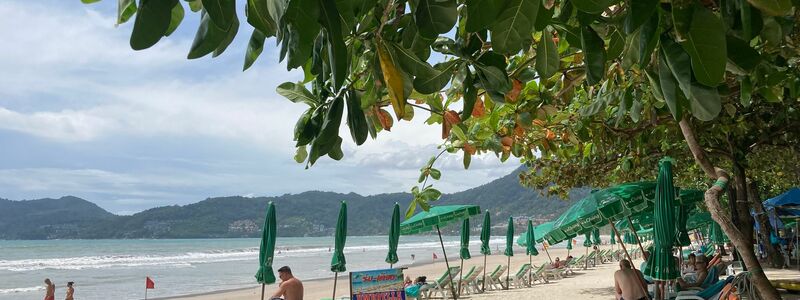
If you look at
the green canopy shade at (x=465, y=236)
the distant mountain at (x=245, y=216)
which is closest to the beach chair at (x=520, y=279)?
the green canopy shade at (x=465, y=236)

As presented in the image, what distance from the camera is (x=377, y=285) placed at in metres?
9.37

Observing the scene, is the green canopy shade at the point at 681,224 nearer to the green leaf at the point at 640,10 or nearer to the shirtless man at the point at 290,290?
the shirtless man at the point at 290,290

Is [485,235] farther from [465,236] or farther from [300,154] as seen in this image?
[300,154]

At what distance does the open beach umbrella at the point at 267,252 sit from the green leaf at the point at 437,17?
28.3 feet

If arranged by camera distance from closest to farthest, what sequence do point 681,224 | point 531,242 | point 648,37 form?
point 648,37 < point 681,224 < point 531,242

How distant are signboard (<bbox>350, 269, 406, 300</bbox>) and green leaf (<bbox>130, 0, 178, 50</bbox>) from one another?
857cm

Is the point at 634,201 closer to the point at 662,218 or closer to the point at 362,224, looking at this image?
the point at 662,218

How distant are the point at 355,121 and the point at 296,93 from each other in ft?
1.11

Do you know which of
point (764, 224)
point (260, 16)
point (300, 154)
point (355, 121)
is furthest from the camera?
point (764, 224)

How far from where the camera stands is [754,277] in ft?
12.9

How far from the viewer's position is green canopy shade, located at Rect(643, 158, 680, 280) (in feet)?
17.0

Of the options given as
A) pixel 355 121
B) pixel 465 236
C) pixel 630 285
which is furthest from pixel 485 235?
pixel 355 121

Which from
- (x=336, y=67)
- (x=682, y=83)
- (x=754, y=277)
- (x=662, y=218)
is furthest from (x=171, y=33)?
(x=662, y=218)

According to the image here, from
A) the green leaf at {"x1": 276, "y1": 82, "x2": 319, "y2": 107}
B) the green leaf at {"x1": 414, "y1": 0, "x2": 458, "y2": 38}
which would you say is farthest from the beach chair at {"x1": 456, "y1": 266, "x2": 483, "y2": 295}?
the green leaf at {"x1": 414, "y1": 0, "x2": 458, "y2": 38}
